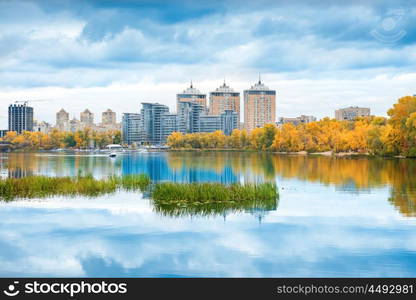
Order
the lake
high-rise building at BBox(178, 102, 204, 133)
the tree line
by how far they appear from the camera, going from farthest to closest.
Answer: high-rise building at BBox(178, 102, 204, 133) < the tree line < the lake

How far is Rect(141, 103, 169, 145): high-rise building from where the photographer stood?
190875 millimetres

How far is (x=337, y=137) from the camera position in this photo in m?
81.9

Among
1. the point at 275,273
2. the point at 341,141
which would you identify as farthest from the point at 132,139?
the point at 275,273

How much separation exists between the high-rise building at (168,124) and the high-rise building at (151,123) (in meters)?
1.12

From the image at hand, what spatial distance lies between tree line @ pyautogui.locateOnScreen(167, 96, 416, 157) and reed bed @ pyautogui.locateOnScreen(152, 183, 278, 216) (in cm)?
3584

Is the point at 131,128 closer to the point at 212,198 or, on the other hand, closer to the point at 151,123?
the point at 151,123

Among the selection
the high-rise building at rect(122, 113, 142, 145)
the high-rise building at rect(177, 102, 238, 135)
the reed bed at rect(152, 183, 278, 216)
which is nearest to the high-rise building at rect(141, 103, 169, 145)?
the high-rise building at rect(122, 113, 142, 145)

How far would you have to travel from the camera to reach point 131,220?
53.5 feet

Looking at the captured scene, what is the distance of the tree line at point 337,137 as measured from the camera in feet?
184

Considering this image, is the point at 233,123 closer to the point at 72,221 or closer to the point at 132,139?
the point at 132,139

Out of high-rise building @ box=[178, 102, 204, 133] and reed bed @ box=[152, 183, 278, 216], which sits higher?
high-rise building @ box=[178, 102, 204, 133]

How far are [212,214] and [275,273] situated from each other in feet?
20.8

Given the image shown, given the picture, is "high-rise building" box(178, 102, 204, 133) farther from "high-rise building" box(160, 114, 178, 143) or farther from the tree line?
the tree line

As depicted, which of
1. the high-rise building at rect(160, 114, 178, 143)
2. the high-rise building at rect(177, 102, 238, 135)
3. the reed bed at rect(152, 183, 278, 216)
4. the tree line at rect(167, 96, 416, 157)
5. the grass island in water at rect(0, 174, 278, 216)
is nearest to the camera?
the reed bed at rect(152, 183, 278, 216)
